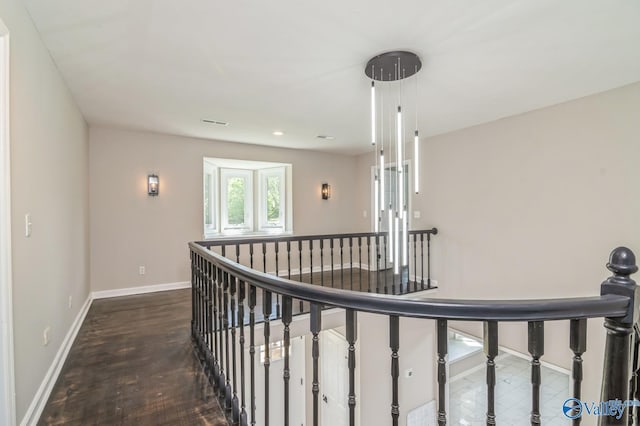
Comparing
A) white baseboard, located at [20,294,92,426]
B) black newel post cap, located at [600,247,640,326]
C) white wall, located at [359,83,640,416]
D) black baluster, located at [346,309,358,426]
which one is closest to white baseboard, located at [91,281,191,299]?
white baseboard, located at [20,294,92,426]

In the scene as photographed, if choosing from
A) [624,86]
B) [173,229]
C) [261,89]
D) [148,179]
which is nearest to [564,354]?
[624,86]

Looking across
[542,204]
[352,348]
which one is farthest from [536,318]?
[542,204]

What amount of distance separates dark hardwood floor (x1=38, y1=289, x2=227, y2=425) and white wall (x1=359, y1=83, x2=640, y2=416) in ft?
12.2

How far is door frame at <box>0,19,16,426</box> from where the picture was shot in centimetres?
145

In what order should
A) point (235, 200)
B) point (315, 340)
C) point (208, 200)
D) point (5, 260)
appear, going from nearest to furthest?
1. point (315, 340)
2. point (5, 260)
3. point (208, 200)
4. point (235, 200)

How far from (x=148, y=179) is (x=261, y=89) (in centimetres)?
269

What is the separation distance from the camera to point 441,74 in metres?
2.68

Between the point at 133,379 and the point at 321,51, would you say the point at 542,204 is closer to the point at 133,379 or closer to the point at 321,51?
the point at 321,51

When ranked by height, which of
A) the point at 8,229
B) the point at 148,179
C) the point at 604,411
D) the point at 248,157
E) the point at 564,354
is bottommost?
the point at 564,354

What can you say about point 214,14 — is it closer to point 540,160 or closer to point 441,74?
point 441,74

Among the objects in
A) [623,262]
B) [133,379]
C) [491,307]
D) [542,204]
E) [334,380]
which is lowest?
[334,380]

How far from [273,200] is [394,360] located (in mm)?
5278

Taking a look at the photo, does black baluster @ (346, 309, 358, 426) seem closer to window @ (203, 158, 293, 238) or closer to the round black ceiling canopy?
the round black ceiling canopy

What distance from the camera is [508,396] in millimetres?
5277
